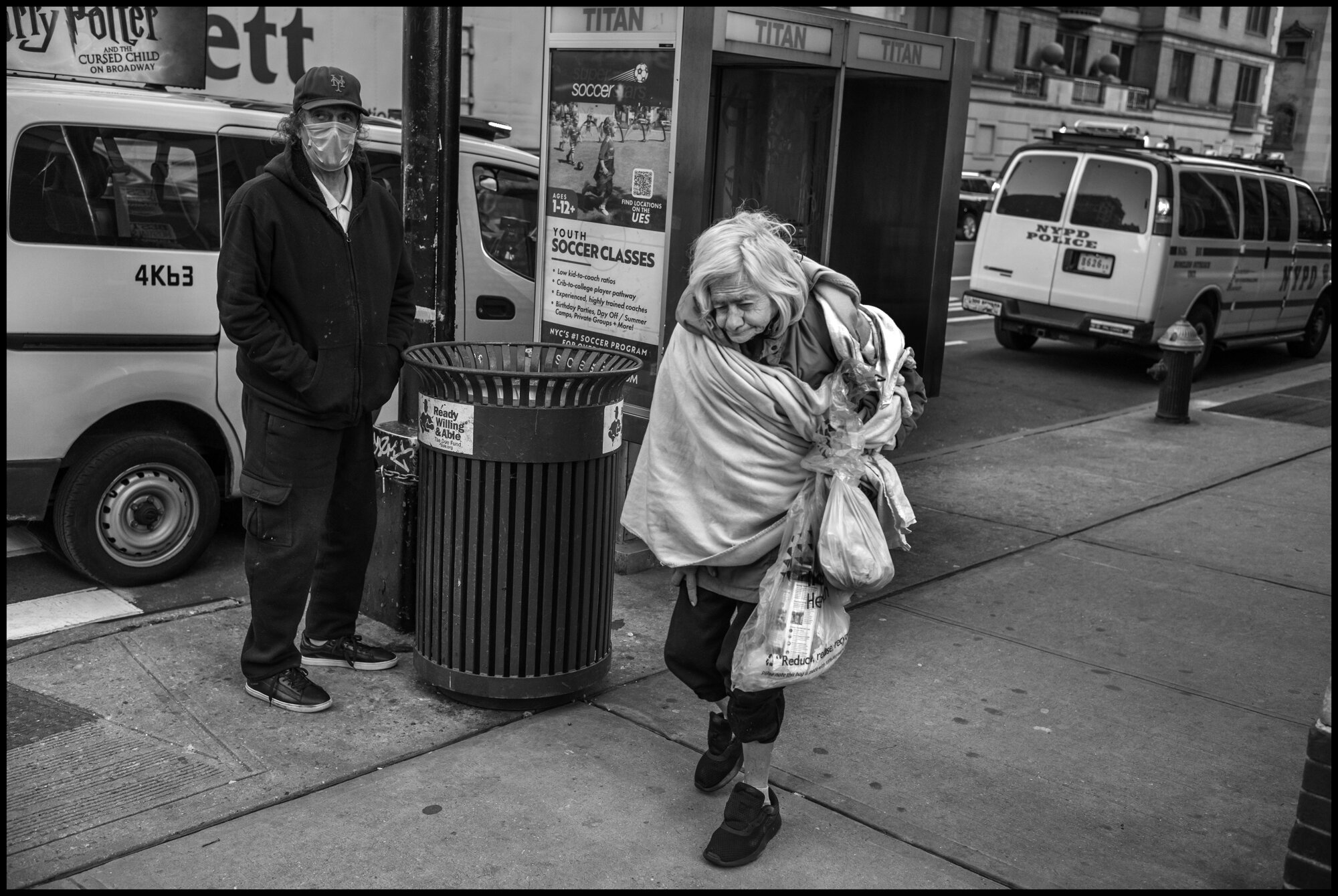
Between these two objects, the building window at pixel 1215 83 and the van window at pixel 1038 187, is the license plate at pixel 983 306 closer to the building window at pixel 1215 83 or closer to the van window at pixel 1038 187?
the van window at pixel 1038 187

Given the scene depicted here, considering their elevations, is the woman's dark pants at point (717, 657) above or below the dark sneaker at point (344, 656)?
above

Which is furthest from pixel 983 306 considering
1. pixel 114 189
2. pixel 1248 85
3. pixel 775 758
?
pixel 1248 85

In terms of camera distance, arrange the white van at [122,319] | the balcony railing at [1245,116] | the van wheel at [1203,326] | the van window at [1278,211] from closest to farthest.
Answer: the white van at [122,319] → the van wheel at [1203,326] → the van window at [1278,211] → the balcony railing at [1245,116]

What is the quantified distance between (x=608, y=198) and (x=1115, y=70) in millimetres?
51036

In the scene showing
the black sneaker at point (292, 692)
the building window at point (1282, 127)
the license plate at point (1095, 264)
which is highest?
the building window at point (1282, 127)

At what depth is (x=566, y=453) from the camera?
393cm

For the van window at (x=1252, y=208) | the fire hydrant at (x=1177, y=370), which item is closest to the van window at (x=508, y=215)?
the fire hydrant at (x=1177, y=370)

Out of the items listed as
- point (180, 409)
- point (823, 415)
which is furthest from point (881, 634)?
point (180, 409)

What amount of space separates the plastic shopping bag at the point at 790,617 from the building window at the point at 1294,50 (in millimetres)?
70937

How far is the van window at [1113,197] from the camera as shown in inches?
458

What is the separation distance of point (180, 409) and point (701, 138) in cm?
253

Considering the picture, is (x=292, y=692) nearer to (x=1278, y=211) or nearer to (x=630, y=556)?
(x=630, y=556)

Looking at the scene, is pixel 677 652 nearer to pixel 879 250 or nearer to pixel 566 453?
pixel 566 453

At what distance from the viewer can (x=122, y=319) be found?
5.10 meters
